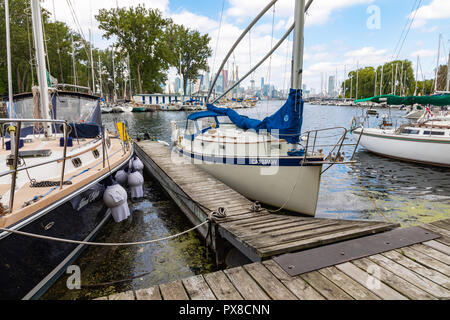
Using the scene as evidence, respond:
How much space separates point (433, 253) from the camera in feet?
11.6

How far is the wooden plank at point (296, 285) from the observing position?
277 cm

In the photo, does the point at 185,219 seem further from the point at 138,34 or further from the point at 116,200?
the point at 138,34

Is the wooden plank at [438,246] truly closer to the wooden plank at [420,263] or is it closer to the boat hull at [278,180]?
the wooden plank at [420,263]

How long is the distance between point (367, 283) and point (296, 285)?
30.0 inches

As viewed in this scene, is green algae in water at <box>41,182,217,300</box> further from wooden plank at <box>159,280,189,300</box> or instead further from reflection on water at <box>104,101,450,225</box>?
reflection on water at <box>104,101,450,225</box>

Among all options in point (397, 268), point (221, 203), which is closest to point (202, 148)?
point (221, 203)

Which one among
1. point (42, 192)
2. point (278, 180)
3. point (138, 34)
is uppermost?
point (138, 34)

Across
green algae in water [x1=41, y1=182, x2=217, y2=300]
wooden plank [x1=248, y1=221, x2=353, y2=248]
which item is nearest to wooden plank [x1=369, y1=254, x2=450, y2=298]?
wooden plank [x1=248, y1=221, x2=353, y2=248]

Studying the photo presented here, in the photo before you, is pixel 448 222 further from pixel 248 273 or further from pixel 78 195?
pixel 78 195

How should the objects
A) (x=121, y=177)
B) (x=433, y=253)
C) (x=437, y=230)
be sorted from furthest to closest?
(x=121, y=177), (x=437, y=230), (x=433, y=253)

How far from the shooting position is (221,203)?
5914mm

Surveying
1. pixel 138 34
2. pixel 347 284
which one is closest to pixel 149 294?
pixel 347 284
